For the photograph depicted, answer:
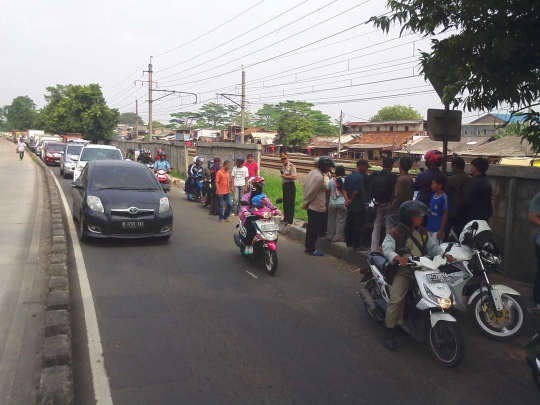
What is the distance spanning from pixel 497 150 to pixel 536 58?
2676cm

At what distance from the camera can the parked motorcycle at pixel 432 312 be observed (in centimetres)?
436

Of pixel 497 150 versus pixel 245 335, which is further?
pixel 497 150

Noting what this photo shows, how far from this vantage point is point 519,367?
451cm

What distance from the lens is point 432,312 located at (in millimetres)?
4488

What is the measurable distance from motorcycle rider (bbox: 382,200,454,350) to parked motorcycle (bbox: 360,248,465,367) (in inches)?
3.8

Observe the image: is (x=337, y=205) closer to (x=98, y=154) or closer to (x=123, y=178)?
(x=123, y=178)

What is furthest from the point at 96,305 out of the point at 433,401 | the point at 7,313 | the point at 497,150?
the point at 497,150

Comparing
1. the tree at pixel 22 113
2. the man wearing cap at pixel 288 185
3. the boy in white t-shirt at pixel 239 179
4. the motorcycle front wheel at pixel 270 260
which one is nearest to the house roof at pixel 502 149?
the boy in white t-shirt at pixel 239 179

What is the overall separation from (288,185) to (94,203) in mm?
4291

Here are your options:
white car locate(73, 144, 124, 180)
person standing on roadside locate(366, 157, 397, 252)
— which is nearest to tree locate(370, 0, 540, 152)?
person standing on roadside locate(366, 157, 397, 252)

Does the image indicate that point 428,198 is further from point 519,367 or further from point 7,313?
point 7,313

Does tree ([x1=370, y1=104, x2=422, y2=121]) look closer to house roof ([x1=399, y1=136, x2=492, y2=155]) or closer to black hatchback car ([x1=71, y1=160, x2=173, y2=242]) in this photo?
house roof ([x1=399, y1=136, x2=492, y2=155])

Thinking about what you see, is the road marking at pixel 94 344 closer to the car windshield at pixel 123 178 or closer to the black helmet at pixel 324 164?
the car windshield at pixel 123 178

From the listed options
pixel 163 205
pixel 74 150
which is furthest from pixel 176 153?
pixel 163 205
